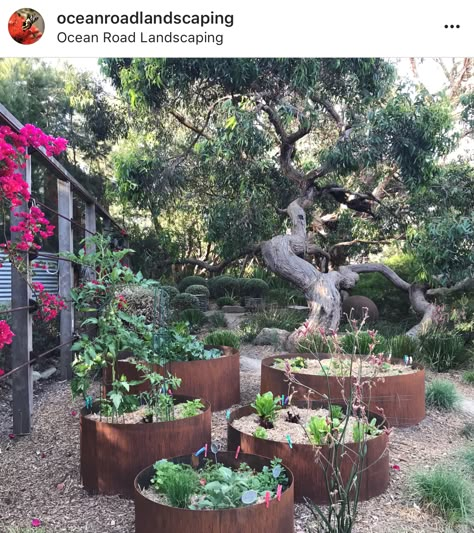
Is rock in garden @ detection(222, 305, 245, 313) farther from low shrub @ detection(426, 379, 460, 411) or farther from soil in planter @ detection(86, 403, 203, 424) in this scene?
soil in planter @ detection(86, 403, 203, 424)

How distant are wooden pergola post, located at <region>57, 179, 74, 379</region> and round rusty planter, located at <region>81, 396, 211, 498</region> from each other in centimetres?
264

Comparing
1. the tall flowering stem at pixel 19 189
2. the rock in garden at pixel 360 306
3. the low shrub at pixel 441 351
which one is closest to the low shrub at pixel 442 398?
the low shrub at pixel 441 351

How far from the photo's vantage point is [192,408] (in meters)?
3.11

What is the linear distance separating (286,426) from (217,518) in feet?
4.23

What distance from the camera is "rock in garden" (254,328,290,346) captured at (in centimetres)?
743

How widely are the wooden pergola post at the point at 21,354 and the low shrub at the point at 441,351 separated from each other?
4339mm

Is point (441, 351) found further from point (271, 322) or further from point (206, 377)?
point (206, 377)

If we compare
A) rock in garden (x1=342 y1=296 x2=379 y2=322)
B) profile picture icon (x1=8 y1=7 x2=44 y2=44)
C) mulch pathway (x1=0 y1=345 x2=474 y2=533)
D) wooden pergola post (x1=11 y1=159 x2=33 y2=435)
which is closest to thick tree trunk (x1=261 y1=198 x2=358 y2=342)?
rock in garden (x1=342 y1=296 x2=379 y2=322)

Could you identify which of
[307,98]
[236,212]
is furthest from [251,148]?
[236,212]

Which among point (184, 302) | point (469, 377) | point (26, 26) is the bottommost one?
point (469, 377)

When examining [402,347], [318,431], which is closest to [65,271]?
[318,431]

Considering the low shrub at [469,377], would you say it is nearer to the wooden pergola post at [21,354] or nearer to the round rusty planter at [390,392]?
the round rusty planter at [390,392]

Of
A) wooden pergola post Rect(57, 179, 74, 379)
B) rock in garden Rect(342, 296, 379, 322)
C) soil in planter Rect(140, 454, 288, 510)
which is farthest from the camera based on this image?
rock in garden Rect(342, 296, 379, 322)

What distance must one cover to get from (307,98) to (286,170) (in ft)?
5.01
